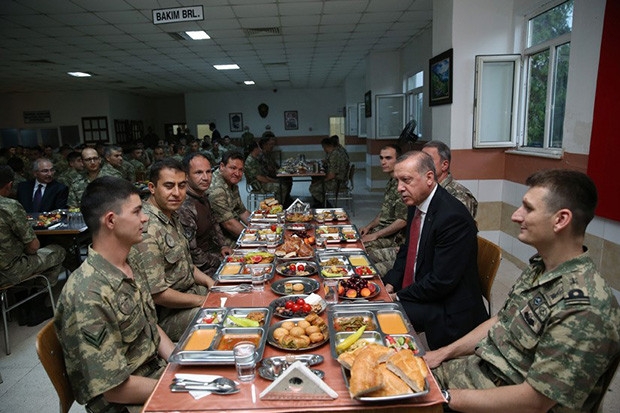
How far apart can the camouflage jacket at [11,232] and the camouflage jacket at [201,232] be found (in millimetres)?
1271

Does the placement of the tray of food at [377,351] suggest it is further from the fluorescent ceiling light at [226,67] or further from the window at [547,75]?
the fluorescent ceiling light at [226,67]

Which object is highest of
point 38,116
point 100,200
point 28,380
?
point 38,116

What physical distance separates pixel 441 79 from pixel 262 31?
3.38m

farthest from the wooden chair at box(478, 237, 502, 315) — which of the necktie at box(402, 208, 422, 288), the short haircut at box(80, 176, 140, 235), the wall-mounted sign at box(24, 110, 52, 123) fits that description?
the wall-mounted sign at box(24, 110, 52, 123)

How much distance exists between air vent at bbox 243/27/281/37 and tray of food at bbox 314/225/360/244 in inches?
175

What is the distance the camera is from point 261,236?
3178 mm

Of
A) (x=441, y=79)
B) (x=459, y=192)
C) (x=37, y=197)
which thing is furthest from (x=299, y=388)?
(x=37, y=197)

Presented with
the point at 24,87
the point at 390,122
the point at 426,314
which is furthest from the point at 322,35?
the point at 24,87

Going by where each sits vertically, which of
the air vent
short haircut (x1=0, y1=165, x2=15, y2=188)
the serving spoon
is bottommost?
the serving spoon

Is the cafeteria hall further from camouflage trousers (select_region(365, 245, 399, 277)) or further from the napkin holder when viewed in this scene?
the napkin holder

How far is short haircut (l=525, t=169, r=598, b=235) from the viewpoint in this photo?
1283 mm

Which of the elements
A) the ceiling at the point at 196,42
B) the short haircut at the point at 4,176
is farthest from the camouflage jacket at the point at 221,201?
the ceiling at the point at 196,42

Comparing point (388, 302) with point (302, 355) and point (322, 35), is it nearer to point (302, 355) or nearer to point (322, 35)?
point (302, 355)

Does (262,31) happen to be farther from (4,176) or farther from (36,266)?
(36,266)
